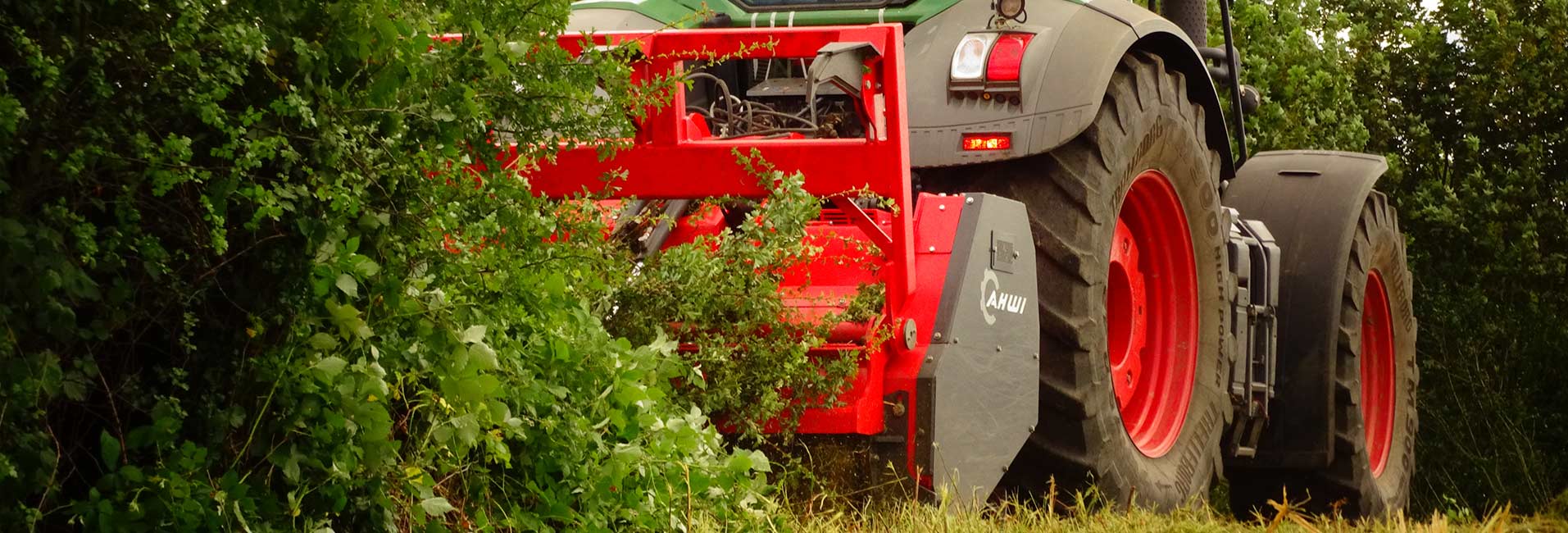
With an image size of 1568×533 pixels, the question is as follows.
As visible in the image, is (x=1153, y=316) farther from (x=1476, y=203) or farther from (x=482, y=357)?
(x=1476, y=203)

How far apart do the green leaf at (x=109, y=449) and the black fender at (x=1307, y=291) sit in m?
4.93

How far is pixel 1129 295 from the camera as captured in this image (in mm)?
5621

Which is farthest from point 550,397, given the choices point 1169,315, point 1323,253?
point 1323,253

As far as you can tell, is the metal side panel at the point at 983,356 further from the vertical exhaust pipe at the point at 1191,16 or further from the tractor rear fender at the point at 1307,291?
the vertical exhaust pipe at the point at 1191,16

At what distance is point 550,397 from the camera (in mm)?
3504

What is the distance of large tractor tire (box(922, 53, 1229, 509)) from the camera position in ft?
15.8

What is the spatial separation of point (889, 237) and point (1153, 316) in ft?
5.33

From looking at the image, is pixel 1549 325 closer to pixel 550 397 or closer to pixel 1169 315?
pixel 1169 315

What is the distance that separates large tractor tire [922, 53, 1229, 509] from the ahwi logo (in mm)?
288

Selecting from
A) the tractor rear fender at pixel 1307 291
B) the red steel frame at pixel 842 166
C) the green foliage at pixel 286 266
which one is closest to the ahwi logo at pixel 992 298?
the red steel frame at pixel 842 166

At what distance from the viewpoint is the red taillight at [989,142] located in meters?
4.80

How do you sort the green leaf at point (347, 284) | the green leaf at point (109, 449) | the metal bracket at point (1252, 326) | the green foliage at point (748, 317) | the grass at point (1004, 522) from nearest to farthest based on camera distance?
the green leaf at point (109, 449) → the green leaf at point (347, 284) → the grass at point (1004, 522) → the green foliage at point (748, 317) → the metal bracket at point (1252, 326)

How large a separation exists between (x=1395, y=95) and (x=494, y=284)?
478 inches

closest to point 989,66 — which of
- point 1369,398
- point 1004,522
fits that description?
point 1004,522
